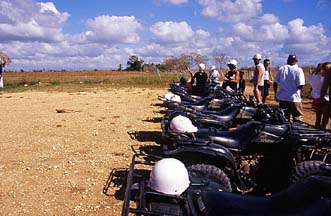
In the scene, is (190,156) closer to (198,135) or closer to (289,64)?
(198,135)

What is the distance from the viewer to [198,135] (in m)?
4.82

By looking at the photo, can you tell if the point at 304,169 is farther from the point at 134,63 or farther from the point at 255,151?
the point at 134,63

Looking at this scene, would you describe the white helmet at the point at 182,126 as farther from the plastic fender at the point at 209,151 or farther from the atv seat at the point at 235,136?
the plastic fender at the point at 209,151

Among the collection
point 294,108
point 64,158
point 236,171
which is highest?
point 294,108

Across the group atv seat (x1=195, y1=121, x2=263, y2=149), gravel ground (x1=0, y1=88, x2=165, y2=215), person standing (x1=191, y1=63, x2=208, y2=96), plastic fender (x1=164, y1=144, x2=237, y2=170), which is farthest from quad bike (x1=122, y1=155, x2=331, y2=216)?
person standing (x1=191, y1=63, x2=208, y2=96)

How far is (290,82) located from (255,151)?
3119 millimetres

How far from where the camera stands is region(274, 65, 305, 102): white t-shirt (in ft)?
24.2

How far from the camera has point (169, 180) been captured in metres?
2.78

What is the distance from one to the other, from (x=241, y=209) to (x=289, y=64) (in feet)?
18.7

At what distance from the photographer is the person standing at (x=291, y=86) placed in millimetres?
7367

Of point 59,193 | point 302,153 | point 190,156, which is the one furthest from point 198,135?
point 59,193

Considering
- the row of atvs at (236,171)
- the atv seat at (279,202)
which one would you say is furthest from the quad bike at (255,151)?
the atv seat at (279,202)

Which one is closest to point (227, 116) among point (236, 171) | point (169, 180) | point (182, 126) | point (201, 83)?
point (182, 126)

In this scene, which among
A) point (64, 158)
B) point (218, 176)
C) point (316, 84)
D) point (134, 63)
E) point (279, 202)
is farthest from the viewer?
point (134, 63)
